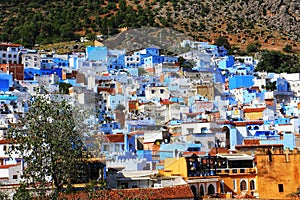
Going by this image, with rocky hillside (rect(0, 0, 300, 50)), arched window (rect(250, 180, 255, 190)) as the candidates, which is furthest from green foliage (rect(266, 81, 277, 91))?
arched window (rect(250, 180, 255, 190))

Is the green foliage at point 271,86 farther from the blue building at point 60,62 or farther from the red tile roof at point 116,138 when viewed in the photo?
the red tile roof at point 116,138

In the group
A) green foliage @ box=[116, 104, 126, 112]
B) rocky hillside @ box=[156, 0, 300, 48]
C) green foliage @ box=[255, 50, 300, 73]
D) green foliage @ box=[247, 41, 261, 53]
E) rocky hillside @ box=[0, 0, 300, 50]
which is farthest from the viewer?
rocky hillside @ box=[156, 0, 300, 48]

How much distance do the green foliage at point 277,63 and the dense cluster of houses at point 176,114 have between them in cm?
129

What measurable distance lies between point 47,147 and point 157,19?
69213 millimetres

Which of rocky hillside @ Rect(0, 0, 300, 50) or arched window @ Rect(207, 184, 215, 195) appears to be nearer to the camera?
arched window @ Rect(207, 184, 215, 195)

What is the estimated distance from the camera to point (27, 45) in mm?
72125

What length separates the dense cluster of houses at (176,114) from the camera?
25766mm

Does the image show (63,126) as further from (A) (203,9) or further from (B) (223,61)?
(A) (203,9)

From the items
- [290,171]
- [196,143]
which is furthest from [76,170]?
[196,143]

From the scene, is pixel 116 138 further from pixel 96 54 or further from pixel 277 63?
pixel 277 63

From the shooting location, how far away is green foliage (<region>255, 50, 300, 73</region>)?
66562 mm

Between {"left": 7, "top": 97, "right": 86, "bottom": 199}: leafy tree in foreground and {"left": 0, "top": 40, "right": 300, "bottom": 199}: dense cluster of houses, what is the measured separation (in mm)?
2794

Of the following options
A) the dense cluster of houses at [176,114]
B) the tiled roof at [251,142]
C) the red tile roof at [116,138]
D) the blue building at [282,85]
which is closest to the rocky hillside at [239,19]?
the dense cluster of houses at [176,114]

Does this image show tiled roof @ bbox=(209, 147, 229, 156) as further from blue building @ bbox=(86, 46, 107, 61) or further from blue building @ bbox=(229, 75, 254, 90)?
blue building @ bbox=(86, 46, 107, 61)
